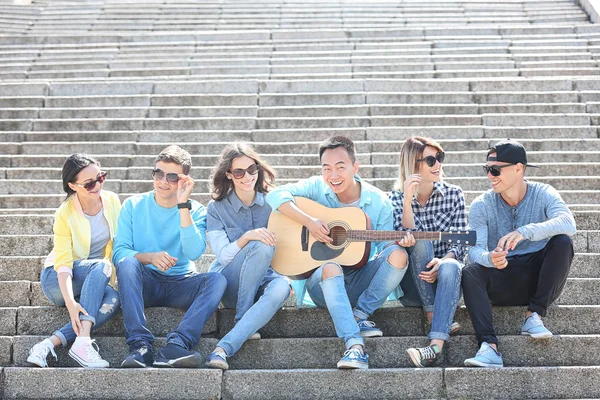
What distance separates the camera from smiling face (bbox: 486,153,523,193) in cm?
494

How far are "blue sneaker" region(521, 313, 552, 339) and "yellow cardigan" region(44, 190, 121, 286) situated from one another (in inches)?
97.1

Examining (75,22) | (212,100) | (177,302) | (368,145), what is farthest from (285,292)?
(75,22)

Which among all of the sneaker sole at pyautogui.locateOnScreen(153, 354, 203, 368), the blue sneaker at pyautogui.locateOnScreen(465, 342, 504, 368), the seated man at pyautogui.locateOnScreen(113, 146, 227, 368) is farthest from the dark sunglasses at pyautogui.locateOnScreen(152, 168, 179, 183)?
the blue sneaker at pyautogui.locateOnScreen(465, 342, 504, 368)

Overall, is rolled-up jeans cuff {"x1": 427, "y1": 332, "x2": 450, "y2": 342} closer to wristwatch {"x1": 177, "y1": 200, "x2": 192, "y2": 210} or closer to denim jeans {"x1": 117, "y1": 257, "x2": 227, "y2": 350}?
denim jeans {"x1": 117, "y1": 257, "x2": 227, "y2": 350}

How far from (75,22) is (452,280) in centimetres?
965

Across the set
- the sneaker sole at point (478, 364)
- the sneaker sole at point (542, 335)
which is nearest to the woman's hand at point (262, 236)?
the sneaker sole at point (478, 364)

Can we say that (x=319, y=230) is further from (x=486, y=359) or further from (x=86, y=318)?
(x=86, y=318)

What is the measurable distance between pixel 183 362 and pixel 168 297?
607 mm

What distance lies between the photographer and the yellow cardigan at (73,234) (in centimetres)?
488

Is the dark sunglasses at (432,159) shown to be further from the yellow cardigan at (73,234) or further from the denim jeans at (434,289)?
the yellow cardigan at (73,234)

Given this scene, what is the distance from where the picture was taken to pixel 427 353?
4512 millimetres

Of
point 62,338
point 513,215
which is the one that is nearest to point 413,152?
point 513,215

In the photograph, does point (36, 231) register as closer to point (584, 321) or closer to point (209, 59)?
point (584, 321)

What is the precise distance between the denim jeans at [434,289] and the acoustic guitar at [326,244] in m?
0.14
